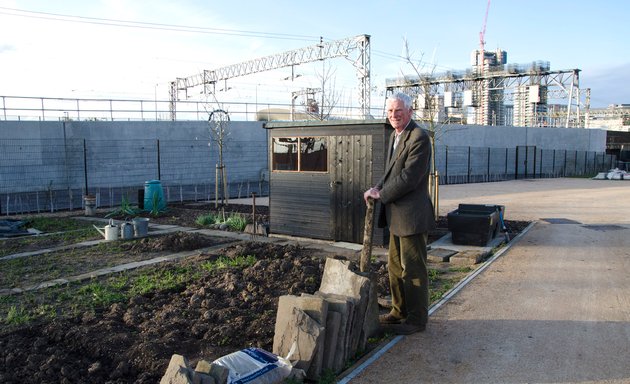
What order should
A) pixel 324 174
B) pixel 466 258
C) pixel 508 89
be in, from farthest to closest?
pixel 508 89
pixel 324 174
pixel 466 258

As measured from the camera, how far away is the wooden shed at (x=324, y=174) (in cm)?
926

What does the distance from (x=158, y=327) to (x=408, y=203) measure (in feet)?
8.61

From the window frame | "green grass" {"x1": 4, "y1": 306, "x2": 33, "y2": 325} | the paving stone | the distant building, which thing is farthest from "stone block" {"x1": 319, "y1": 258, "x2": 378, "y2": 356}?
the distant building

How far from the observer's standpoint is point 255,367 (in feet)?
10.9

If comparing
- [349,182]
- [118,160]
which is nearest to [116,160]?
[118,160]

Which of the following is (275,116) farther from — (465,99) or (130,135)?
(465,99)

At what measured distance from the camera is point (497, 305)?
5559mm

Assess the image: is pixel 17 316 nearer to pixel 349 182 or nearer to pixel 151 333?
pixel 151 333

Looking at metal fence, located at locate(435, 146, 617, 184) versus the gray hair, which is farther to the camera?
metal fence, located at locate(435, 146, 617, 184)

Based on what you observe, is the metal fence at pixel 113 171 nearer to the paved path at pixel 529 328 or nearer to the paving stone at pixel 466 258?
the paving stone at pixel 466 258

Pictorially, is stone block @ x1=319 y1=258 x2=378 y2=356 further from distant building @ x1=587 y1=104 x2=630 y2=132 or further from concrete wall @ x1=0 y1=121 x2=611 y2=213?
distant building @ x1=587 y1=104 x2=630 y2=132

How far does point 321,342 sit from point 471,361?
1300mm

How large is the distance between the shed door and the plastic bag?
19.5 feet

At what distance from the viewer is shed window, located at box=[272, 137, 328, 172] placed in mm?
9945
